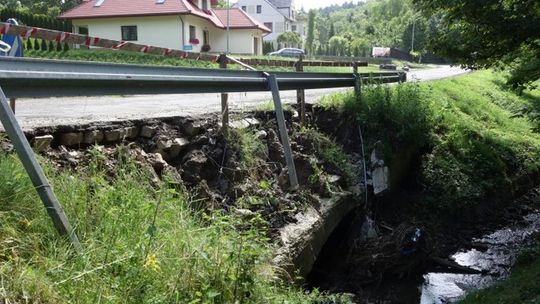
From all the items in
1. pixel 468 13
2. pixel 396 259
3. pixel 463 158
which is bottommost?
pixel 396 259

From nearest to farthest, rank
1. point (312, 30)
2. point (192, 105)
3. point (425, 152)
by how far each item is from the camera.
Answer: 1. point (192, 105)
2. point (425, 152)
3. point (312, 30)

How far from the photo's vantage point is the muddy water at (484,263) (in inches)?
284

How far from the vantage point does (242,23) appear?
50.9 metres

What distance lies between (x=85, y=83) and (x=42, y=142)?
95cm

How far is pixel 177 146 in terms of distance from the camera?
6.20 metres

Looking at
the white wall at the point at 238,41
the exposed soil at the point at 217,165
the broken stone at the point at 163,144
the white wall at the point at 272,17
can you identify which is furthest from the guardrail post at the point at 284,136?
the white wall at the point at 272,17

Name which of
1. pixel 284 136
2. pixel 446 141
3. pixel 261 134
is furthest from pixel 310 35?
pixel 284 136

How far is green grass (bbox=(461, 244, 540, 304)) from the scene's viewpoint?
544 cm

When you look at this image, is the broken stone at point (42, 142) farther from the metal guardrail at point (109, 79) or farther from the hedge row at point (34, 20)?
the hedge row at point (34, 20)

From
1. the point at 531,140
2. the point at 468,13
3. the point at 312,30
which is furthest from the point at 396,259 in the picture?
the point at 312,30

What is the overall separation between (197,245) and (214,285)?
40 cm

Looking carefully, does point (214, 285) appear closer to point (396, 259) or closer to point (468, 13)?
point (396, 259)

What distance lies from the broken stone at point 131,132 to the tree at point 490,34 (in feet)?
21.7

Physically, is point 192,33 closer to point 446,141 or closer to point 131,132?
point 446,141
